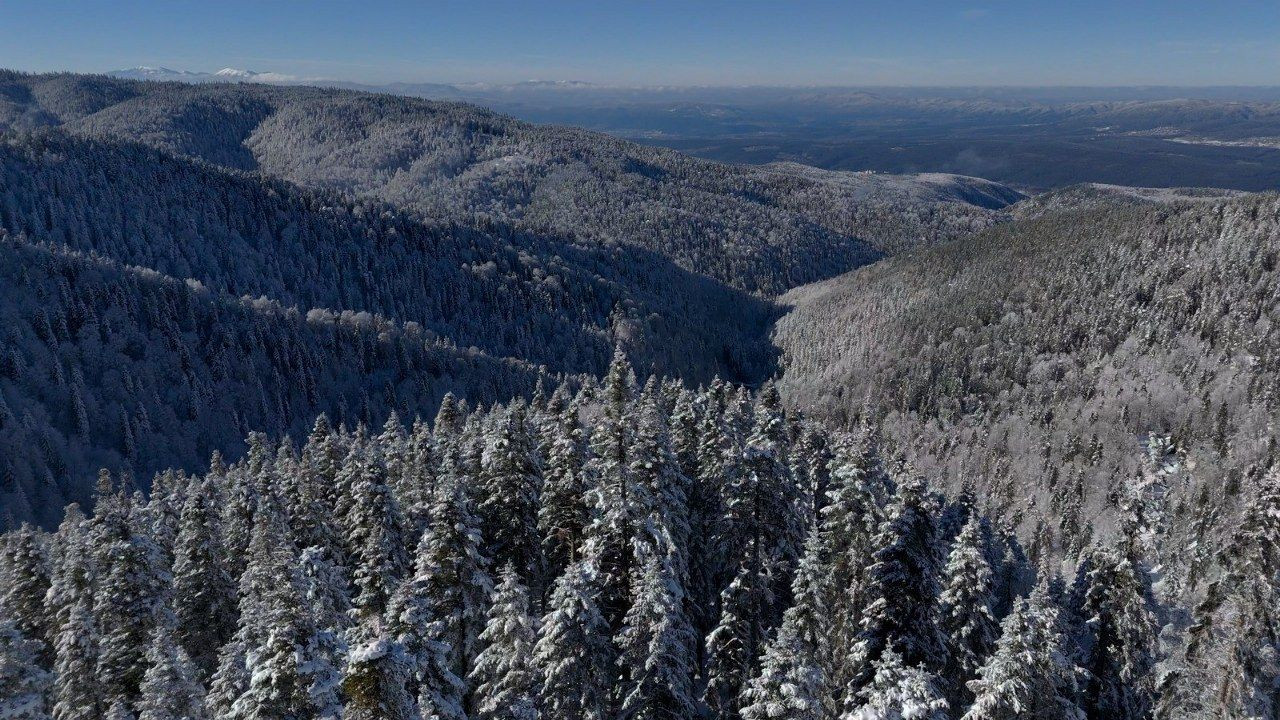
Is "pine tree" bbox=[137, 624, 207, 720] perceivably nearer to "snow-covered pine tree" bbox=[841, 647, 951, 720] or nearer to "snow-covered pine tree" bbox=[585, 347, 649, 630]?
"snow-covered pine tree" bbox=[585, 347, 649, 630]

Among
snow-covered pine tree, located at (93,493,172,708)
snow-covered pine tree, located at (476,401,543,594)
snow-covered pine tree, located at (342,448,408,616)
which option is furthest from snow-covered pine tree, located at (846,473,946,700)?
snow-covered pine tree, located at (93,493,172,708)

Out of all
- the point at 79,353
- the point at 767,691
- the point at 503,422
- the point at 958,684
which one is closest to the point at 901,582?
the point at 767,691

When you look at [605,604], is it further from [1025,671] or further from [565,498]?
[1025,671]

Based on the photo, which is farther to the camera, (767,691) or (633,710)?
(633,710)

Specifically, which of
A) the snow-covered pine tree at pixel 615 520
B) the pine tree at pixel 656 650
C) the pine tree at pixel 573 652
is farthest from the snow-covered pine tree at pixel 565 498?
→ the pine tree at pixel 656 650

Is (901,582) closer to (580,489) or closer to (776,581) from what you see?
(776,581)

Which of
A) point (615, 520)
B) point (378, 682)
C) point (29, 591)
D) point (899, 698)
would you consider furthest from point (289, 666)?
point (29, 591)
